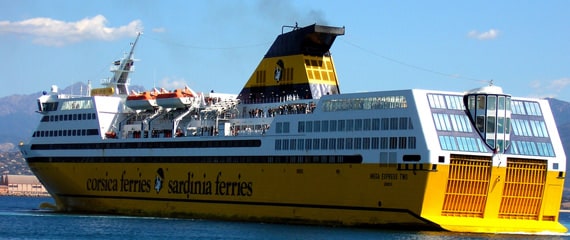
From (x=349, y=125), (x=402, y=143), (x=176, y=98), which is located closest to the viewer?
(x=402, y=143)

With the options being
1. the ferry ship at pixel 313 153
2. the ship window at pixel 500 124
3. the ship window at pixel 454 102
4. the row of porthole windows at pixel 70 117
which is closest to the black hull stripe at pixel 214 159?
the ferry ship at pixel 313 153

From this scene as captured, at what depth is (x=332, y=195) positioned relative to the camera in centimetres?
5234

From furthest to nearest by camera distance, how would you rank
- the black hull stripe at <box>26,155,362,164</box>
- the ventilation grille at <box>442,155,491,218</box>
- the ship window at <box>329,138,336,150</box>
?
1. the ship window at <box>329,138,336,150</box>
2. the black hull stripe at <box>26,155,362,164</box>
3. the ventilation grille at <box>442,155,491,218</box>

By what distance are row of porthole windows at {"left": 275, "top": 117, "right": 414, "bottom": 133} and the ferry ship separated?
0.06 metres

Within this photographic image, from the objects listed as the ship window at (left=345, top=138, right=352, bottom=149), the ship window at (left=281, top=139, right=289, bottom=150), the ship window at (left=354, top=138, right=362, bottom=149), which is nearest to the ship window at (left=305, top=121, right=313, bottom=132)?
the ship window at (left=281, top=139, right=289, bottom=150)

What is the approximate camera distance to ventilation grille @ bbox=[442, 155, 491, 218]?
4922 cm

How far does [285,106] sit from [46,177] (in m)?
20.0

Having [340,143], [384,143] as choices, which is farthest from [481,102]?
[340,143]

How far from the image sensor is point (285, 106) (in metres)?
57.1

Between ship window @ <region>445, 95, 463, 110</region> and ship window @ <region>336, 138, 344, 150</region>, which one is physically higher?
ship window @ <region>445, 95, 463, 110</region>

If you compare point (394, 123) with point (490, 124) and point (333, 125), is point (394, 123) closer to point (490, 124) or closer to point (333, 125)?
point (333, 125)

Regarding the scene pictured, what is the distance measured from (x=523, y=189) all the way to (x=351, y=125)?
871 cm

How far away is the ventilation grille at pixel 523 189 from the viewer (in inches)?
1999

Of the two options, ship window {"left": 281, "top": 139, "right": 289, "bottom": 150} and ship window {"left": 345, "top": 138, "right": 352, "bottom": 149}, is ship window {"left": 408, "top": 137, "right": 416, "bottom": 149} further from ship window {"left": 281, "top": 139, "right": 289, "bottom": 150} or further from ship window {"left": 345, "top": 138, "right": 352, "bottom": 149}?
ship window {"left": 281, "top": 139, "right": 289, "bottom": 150}
